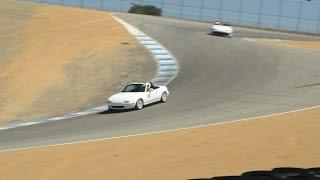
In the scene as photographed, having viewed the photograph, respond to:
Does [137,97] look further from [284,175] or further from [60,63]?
[284,175]

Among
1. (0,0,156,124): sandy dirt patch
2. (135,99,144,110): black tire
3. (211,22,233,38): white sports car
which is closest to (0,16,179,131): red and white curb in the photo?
(0,0,156,124): sandy dirt patch

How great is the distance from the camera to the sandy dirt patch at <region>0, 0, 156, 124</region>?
1191 inches

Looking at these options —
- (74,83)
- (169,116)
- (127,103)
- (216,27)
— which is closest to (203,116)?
A: (169,116)

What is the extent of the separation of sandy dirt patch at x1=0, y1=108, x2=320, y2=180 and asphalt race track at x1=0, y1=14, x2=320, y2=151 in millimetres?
2089

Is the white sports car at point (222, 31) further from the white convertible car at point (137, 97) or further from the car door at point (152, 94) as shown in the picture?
the car door at point (152, 94)

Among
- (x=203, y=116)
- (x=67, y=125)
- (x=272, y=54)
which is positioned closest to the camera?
(x=203, y=116)

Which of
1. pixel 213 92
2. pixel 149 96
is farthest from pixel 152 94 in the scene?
pixel 213 92

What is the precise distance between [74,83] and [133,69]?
419 cm

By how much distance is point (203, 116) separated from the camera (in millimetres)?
21594

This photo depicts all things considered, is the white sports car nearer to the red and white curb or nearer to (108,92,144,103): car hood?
the red and white curb

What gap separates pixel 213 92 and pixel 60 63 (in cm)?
1170

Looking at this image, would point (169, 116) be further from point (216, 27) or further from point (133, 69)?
point (216, 27)

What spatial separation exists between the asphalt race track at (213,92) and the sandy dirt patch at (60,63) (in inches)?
131

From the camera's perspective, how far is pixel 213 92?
28266 millimetres
